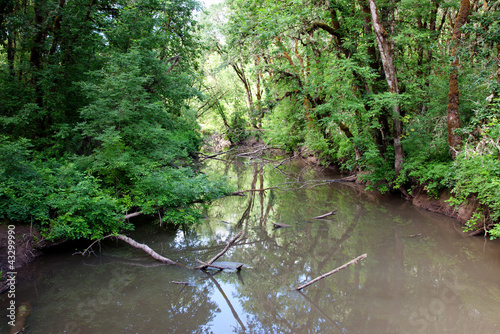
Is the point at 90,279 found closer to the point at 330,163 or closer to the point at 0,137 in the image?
the point at 0,137

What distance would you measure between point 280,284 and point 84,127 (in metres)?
6.06

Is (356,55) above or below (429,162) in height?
above

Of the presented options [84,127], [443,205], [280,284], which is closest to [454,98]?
[443,205]

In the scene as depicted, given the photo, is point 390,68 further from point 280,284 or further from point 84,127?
point 84,127

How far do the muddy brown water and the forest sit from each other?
2.86 ft

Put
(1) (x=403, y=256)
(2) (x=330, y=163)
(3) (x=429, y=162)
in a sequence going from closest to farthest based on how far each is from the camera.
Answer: (1) (x=403, y=256) < (3) (x=429, y=162) < (2) (x=330, y=163)

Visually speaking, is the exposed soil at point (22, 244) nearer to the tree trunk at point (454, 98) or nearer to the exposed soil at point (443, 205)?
the tree trunk at point (454, 98)

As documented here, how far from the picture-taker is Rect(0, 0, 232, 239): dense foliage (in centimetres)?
663

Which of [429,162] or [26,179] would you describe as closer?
[26,179]

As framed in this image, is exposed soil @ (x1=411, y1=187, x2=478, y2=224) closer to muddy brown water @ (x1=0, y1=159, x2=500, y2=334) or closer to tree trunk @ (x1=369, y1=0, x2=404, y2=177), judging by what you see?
muddy brown water @ (x1=0, y1=159, x2=500, y2=334)

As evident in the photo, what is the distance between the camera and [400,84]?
11969mm

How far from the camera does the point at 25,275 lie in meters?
5.93

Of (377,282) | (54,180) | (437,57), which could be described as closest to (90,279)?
(54,180)

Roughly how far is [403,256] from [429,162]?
4.31m
